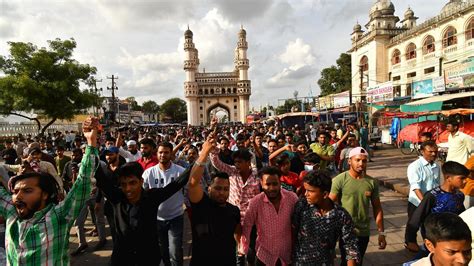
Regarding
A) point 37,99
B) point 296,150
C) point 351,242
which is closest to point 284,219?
point 351,242

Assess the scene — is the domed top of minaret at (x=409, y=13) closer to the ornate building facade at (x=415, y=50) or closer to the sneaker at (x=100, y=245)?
the ornate building facade at (x=415, y=50)

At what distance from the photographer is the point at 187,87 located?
6319cm

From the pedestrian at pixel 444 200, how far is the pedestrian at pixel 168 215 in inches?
89.5

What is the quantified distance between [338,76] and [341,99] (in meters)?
20.4

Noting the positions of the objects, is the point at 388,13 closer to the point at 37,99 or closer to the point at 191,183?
the point at 37,99

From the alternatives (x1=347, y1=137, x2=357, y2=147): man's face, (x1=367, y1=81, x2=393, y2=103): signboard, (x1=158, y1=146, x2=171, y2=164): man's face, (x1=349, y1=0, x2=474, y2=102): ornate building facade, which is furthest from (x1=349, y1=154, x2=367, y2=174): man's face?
(x1=367, y1=81, x2=393, y2=103): signboard

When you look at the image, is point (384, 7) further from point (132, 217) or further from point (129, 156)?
point (132, 217)

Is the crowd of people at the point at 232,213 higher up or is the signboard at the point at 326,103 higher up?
the signboard at the point at 326,103

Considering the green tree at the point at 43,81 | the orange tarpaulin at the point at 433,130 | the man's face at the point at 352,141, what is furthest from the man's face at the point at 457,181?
the green tree at the point at 43,81

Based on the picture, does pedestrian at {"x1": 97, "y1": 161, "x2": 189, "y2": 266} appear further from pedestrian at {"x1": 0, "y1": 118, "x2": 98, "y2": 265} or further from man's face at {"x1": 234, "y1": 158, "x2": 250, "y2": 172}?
man's face at {"x1": 234, "y1": 158, "x2": 250, "y2": 172}

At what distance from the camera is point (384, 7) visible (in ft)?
97.2

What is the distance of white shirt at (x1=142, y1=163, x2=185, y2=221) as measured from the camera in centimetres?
324

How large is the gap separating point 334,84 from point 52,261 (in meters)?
47.6

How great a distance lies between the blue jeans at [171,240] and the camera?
3172 millimetres
